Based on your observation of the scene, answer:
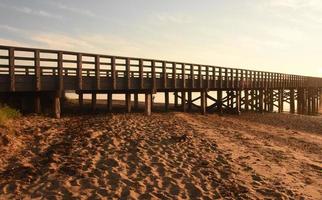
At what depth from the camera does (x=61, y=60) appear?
15000 mm

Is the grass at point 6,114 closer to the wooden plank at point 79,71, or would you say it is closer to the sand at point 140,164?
the sand at point 140,164

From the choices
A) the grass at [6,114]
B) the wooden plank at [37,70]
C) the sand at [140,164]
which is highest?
the wooden plank at [37,70]

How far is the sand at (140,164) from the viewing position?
8.75 metres

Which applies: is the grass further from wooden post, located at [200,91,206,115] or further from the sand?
wooden post, located at [200,91,206,115]

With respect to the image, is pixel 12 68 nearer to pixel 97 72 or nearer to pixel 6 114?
pixel 6 114

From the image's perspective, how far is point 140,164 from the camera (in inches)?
409

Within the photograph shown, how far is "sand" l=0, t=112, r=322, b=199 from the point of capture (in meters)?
8.75

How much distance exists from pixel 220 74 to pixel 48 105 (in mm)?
13153

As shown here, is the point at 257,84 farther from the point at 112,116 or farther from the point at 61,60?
the point at 61,60

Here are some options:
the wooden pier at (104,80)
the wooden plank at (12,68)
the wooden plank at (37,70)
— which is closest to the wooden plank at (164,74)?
the wooden pier at (104,80)

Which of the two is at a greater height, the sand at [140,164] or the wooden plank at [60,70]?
the wooden plank at [60,70]

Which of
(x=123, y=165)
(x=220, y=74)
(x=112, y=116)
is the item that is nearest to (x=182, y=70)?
(x=220, y=74)

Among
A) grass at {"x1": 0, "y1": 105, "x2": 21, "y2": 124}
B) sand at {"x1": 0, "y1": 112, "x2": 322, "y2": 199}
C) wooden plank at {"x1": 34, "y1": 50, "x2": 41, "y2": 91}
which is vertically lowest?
sand at {"x1": 0, "y1": 112, "x2": 322, "y2": 199}

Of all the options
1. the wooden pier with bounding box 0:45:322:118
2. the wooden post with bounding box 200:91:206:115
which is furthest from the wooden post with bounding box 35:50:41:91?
the wooden post with bounding box 200:91:206:115
